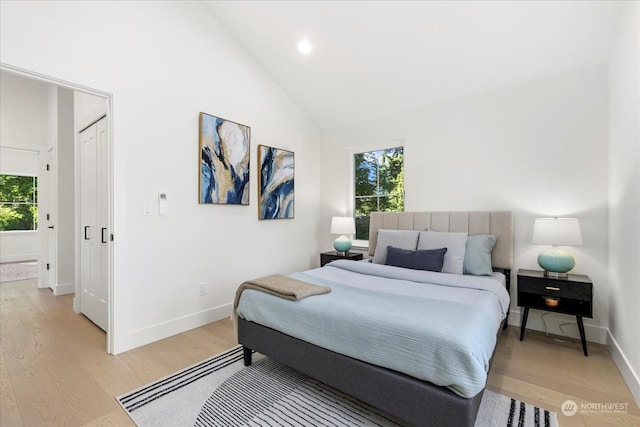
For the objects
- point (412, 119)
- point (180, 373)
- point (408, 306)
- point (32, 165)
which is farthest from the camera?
point (32, 165)

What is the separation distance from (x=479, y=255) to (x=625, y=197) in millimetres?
1119

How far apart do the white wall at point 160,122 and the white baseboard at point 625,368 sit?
337cm

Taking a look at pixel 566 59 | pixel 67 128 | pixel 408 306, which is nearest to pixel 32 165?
pixel 67 128

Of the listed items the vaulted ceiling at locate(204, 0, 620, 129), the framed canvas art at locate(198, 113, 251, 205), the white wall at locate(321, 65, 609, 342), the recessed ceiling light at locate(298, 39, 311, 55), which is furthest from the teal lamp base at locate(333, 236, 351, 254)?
the recessed ceiling light at locate(298, 39, 311, 55)

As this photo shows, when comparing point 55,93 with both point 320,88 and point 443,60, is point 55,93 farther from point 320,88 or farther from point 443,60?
point 443,60

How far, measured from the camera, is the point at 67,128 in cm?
429

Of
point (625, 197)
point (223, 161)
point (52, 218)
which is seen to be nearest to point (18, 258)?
point (52, 218)

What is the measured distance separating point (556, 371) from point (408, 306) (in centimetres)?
144

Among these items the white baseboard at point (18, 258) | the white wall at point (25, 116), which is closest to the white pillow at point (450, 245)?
the white wall at point (25, 116)

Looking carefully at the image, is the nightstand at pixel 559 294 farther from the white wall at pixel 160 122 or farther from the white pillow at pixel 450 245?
the white wall at pixel 160 122

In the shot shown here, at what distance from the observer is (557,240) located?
254 cm

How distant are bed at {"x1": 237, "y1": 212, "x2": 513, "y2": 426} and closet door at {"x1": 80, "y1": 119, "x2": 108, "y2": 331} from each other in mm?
1791

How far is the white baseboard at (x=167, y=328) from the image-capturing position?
252cm

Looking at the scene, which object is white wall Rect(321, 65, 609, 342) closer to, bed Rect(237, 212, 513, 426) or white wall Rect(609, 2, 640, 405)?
white wall Rect(609, 2, 640, 405)
